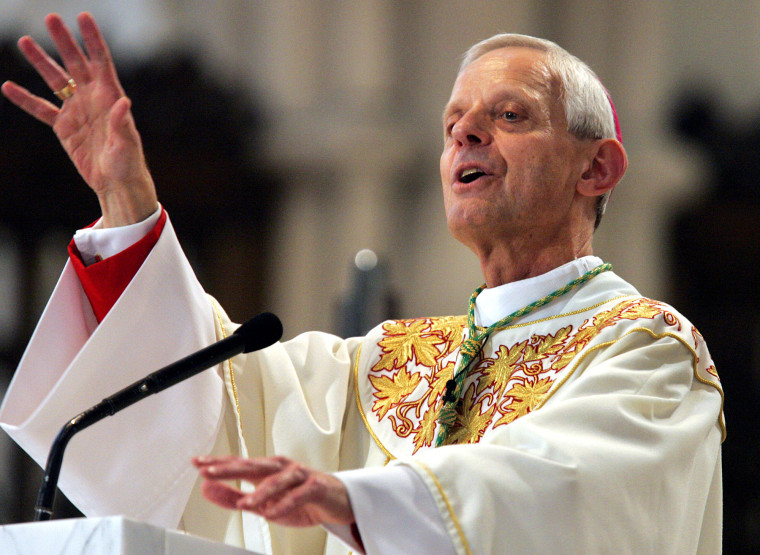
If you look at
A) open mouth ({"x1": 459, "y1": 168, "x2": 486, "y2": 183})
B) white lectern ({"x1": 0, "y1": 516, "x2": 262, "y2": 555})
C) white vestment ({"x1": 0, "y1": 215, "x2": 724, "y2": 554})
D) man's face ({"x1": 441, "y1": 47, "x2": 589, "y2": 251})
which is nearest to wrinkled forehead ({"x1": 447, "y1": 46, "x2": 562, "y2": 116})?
man's face ({"x1": 441, "y1": 47, "x2": 589, "y2": 251})

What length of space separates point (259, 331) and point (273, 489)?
2.14 ft

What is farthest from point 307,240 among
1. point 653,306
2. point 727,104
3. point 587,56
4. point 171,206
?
point 653,306

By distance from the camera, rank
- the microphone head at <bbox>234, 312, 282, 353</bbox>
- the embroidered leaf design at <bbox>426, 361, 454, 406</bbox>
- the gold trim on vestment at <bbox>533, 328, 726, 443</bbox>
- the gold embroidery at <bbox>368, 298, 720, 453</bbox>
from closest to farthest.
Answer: the microphone head at <bbox>234, 312, 282, 353</bbox>
the gold trim on vestment at <bbox>533, 328, 726, 443</bbox>
the gold embroidery at <bbox>368, 298, 720, 453</bbox>
the embroidered leaf design at <bbox>426, 361, 454, 406</bbox>

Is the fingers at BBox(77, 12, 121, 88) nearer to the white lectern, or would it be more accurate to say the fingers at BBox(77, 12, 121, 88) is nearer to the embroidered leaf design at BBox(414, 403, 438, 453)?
the embroidered leaf design at BBox(414, 403, 438, 453)

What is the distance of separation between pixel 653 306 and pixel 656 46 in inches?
130

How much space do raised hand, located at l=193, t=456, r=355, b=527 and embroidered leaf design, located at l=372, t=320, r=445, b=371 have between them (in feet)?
4.18

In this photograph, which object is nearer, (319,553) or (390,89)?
(319,553)

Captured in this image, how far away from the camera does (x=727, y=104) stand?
205 inches

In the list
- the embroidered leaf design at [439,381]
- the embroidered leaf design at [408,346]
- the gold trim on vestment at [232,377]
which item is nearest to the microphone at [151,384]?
the gold trim on vestment at [232,377]

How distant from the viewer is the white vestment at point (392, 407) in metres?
2.02

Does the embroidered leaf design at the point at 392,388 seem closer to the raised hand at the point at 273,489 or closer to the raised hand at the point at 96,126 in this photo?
the raised hand at the point at 96,126

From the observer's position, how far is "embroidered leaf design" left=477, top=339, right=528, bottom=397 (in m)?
2.60

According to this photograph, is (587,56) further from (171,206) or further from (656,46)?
(171,206)

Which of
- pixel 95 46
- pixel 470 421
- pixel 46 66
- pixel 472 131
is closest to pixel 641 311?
pixel 470 421
